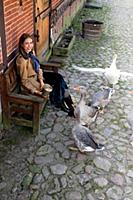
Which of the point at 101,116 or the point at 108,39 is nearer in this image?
the point at 101,116

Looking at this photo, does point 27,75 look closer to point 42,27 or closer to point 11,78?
point 11,78

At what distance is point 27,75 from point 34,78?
0.73ft

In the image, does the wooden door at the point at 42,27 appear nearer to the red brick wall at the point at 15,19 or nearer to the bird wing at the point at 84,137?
the red brick wall at the point at 15,19

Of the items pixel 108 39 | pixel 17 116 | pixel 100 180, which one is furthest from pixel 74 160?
pixel 108 39

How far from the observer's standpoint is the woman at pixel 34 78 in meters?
4.70

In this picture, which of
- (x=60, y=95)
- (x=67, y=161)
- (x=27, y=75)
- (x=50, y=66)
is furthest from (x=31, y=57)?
(x=67, y=161)

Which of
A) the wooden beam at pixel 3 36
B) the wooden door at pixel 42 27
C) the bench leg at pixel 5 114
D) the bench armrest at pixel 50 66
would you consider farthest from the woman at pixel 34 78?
the wooden door at pixel 42 27

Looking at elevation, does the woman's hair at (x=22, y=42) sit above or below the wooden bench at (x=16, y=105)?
above

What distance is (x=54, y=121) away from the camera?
5.17 m

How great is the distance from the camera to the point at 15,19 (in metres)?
4.82

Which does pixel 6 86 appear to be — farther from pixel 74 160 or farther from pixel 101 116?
pixel 101 116

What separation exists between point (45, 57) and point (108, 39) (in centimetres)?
353

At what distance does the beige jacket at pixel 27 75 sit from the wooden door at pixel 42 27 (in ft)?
4.86

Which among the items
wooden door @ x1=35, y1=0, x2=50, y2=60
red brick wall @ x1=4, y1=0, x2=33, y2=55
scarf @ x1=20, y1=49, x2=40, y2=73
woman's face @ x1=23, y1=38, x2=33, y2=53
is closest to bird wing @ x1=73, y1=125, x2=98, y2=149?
scarf @ x1=20, y1=49, x2=40, y2=73
